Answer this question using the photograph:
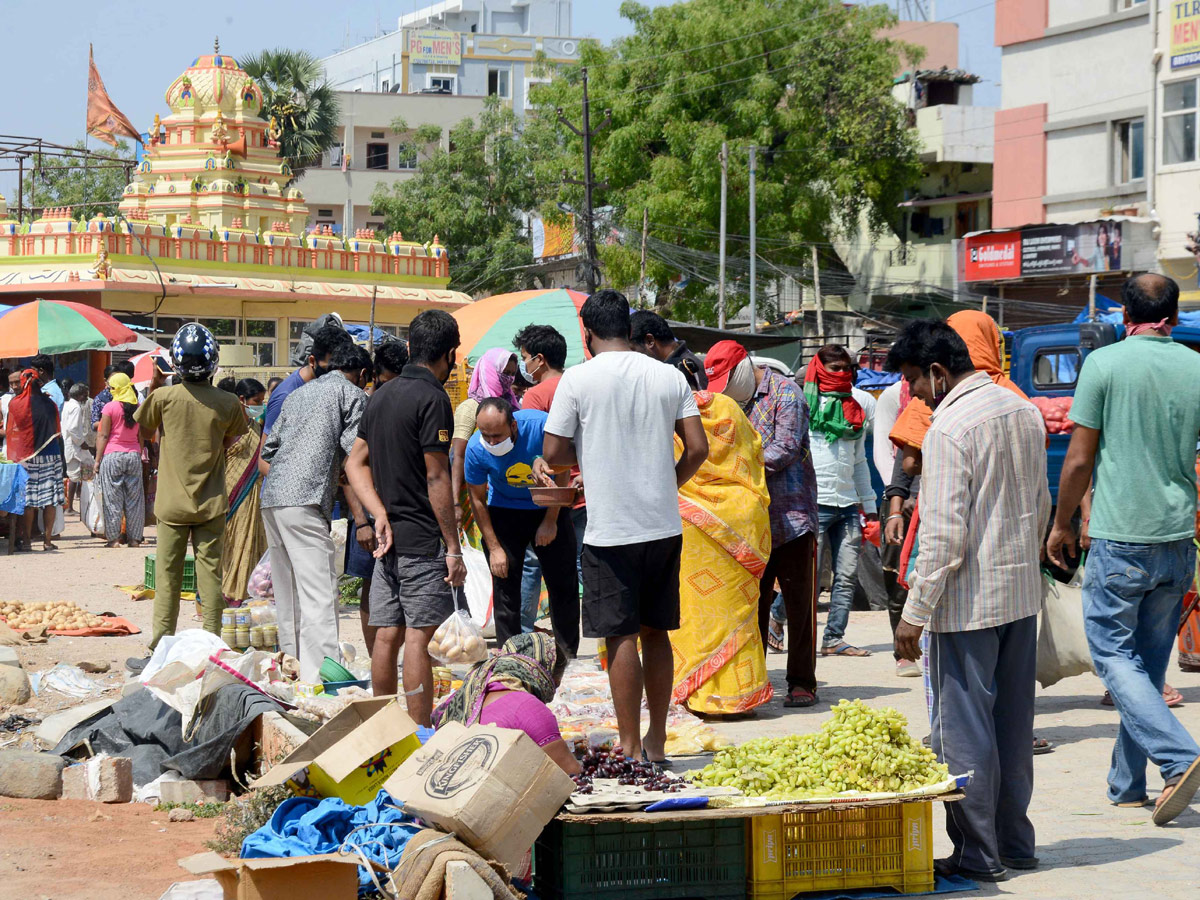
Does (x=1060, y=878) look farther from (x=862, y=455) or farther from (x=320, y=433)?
(x=862, y=455)

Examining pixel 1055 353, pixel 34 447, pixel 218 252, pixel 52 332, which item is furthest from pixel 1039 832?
pixel 218 252

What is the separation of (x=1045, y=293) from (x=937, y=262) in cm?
1111

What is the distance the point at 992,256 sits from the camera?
3391cm

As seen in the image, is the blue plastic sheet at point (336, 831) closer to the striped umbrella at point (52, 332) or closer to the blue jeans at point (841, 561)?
the blue jeans at point (841, 561)

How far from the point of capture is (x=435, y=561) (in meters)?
6.30

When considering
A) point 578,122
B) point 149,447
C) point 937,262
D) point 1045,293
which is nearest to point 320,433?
point 149,447

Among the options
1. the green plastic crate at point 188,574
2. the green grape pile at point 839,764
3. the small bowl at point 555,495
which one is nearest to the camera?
the green grape pile at point 839,764

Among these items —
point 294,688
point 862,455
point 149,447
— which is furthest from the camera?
point 149,447

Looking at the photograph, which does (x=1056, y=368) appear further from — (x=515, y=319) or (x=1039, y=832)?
(x=1039, y=832)

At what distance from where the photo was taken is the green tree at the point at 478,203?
1868 inches

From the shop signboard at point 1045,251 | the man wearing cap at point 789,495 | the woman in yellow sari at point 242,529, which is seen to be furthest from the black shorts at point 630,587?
the shop signboard at point 1045,251

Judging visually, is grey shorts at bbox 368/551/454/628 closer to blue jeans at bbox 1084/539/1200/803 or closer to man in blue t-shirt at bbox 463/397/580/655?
man in blue t-shirt at bbox 463/397/580/655

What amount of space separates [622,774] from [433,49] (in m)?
75.8

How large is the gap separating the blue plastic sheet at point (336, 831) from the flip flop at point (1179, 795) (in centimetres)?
267
